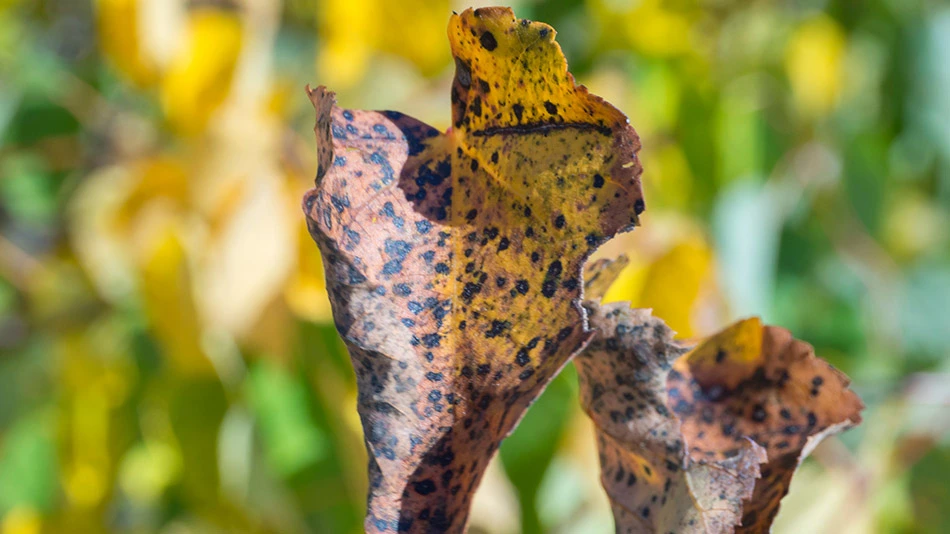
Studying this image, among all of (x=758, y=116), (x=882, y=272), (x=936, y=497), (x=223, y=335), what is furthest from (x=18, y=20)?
(x=936, y=497)

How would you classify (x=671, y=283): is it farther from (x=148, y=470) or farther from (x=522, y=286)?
(x=148, y=470)

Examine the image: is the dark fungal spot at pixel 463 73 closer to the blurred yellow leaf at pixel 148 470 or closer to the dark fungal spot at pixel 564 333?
the dark fungal spot at pixel 564 333

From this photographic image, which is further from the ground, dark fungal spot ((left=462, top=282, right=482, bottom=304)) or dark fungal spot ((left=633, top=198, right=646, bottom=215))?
dark fungal spot ((left=633, top=198, right=646, bottom=215))

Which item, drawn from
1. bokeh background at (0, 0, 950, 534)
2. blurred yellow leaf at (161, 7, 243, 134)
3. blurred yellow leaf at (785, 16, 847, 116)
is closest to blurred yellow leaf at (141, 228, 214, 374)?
bokeh background at (0, 0, 950, 534)

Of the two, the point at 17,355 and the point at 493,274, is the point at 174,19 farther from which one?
the point at 493,274

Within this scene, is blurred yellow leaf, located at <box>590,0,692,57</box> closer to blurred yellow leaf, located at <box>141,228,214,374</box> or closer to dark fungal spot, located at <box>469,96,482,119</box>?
blurred yellow leaf, located at <box>141,228,214,374</box>

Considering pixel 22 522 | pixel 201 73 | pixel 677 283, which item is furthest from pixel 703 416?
pixel 22 522
